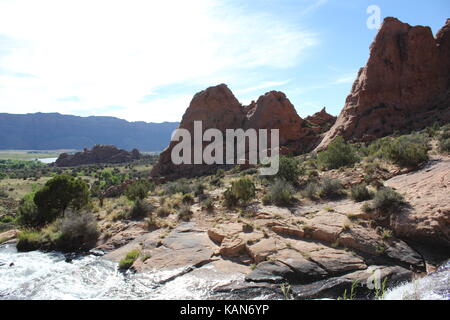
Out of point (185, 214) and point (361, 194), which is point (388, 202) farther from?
point (185, 214)

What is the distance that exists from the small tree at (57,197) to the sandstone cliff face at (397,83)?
23520 mm

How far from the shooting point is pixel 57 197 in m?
15.9

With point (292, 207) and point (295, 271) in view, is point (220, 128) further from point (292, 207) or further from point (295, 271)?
point (295, 271)

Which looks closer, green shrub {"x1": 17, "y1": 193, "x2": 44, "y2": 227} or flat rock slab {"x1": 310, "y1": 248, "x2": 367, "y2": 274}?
flat rock slab {"x1": 310, "y1": 248, "x2": 367, "y2": 274}

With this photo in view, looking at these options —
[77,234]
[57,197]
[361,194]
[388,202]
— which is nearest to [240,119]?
[57,197]

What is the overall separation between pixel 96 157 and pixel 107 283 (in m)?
94.6

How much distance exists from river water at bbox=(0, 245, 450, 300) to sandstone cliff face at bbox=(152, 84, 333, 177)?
26398 millimetres

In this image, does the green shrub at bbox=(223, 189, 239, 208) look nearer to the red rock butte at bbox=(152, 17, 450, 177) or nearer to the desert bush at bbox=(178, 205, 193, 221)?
the desert bush at bbox=(178, 205, 193, 221)

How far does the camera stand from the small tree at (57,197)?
51.5ft

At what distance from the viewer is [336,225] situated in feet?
32.8

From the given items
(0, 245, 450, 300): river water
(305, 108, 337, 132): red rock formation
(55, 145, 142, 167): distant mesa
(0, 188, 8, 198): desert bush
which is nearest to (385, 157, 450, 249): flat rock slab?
(0, 245, 450, 300): river water

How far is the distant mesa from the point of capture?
9206 cm

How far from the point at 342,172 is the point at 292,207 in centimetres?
496

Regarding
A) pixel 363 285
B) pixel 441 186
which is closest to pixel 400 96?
pixel 441 186
